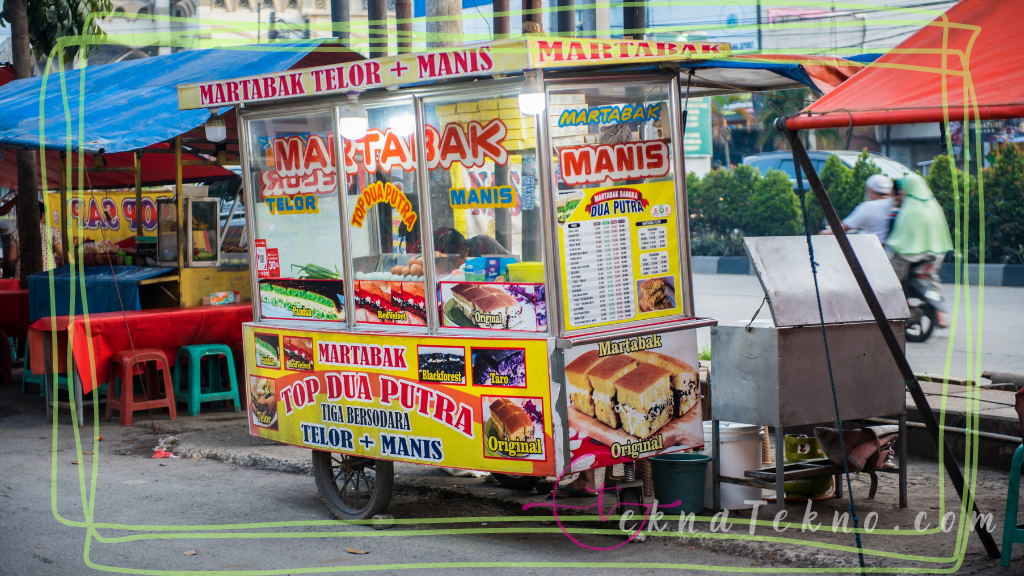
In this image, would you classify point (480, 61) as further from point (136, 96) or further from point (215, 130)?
point (136, 96)

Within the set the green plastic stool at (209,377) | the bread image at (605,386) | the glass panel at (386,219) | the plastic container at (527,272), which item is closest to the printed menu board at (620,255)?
the plastic container at (527,272)

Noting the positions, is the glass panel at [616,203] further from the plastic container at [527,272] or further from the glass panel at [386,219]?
the glass panel at [386,219]

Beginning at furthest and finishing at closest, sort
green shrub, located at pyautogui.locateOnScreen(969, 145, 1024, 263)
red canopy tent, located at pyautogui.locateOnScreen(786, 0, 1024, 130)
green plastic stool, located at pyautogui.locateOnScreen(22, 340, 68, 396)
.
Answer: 1. green shrub, located at pyautogui.locateOnScreen(969, 145, 1024, 263)
2. green plastic stool, located at pyautogui.locateOnScreen(22, 340, 68, 396)
3. red canopy tent, located at pyautogui.locateOnScreen(786, 0, 1024, 130)

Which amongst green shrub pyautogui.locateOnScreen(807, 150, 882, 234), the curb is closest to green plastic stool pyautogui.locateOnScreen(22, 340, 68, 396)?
the curb

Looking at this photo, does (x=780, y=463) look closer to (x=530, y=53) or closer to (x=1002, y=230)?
(x=530, y=53)

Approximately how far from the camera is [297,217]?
5.44 meters

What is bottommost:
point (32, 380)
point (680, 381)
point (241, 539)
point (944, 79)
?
point (241, 539)

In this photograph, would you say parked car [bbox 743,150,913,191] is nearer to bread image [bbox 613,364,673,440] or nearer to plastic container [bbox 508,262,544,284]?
bread image [bbox 613,364,673,440]

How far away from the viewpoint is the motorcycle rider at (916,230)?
389 inches

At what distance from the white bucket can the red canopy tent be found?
192 centimetres

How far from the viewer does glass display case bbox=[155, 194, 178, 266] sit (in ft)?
29.2

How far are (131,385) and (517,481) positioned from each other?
3930 mm

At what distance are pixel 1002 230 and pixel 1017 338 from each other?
6084 millimetres

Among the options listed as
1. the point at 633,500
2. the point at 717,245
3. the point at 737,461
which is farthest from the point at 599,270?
the point at 717,245
